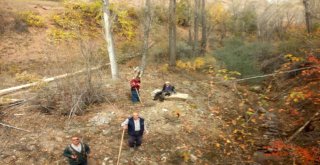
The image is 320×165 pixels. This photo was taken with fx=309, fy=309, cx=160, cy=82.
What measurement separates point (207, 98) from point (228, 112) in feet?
5.13

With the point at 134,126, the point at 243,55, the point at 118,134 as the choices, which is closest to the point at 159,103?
the point at 118,134

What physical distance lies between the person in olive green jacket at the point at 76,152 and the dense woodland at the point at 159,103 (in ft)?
4.00

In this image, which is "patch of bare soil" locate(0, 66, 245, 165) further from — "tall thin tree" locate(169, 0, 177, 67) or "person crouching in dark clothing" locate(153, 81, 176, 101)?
"tall thin tree" locate(169, 0, 177, 67)

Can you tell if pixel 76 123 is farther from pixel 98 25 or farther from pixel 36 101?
pixel 98 25

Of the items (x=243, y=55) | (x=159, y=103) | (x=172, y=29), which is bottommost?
(x=159, y=103)

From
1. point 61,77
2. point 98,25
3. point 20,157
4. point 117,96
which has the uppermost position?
point 98,25

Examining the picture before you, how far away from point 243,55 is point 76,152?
45.8ft

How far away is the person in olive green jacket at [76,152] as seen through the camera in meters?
8.09

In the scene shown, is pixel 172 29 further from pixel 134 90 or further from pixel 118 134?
pixel 118 134

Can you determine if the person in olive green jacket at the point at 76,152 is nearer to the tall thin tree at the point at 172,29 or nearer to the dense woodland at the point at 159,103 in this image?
the dense woodland at the point at 159,103

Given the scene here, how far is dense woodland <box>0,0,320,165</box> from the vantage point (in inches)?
375

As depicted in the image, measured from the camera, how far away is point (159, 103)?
1358cm

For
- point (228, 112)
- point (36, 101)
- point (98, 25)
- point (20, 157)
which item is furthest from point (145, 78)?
point (98, 25)

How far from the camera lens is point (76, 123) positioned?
11430 mm
